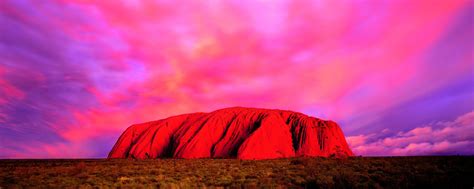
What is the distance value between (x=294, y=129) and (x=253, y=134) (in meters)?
10.9

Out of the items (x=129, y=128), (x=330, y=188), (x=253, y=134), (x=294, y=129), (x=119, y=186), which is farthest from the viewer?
(x=129, y=128)

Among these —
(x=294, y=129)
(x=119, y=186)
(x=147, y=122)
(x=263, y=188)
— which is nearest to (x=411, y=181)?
(x=263, y=188)

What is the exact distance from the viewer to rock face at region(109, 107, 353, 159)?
2080 inches

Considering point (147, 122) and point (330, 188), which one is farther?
point (147, 122)

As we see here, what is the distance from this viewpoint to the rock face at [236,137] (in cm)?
5284

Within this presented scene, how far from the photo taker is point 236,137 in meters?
57.3

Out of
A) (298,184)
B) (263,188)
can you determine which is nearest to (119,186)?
(263,188)

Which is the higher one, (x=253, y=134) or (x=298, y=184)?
(x=253, y=134)

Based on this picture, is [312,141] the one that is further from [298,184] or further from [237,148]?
[298,184]

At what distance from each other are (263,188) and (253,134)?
36868mm

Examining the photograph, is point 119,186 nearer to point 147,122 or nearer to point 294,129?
point 294,129

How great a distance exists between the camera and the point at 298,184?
17.6 m

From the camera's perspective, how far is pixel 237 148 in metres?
53.1

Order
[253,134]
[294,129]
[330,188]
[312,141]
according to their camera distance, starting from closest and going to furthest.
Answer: [330,188] < [253,134] < [312,141] < [294,129]
